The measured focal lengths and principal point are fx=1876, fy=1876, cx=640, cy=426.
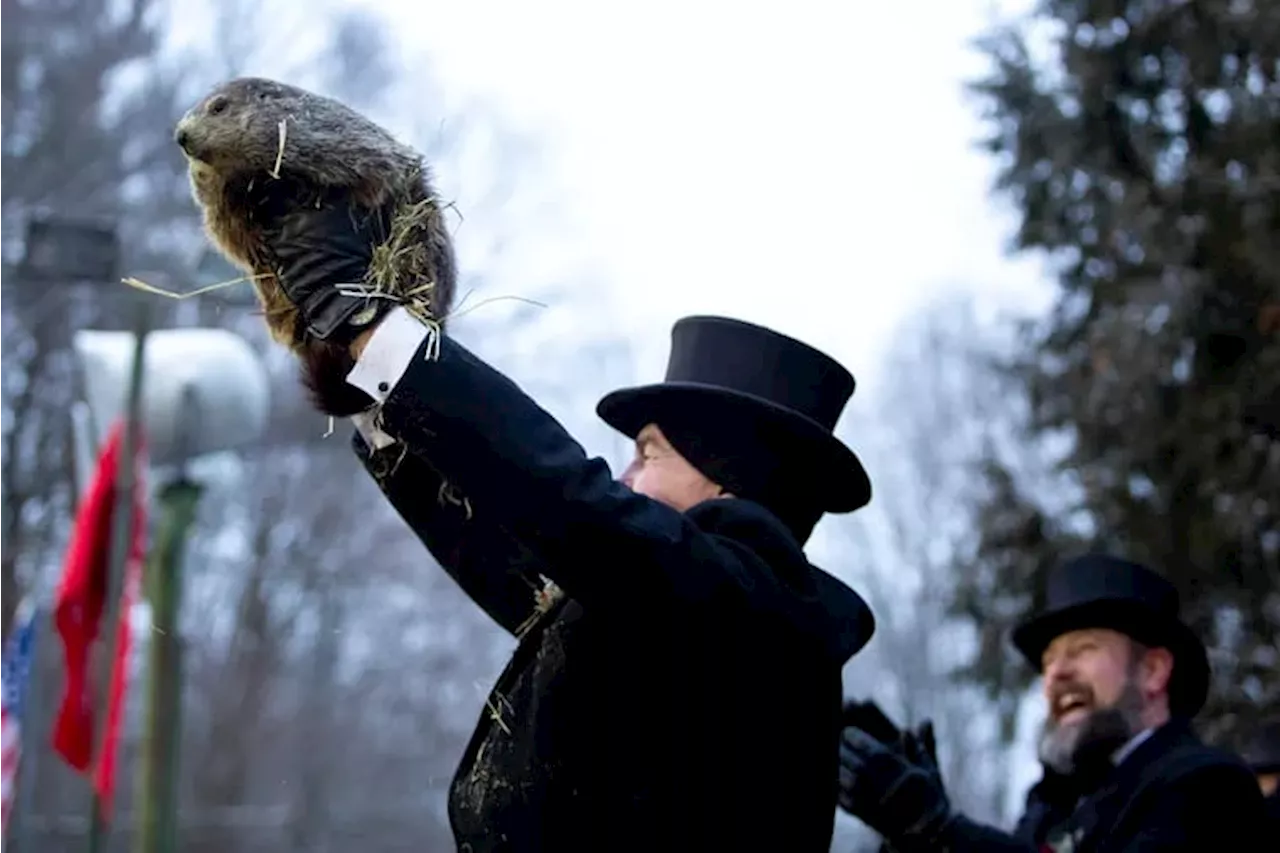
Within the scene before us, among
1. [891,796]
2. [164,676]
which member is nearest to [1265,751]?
[891,796]

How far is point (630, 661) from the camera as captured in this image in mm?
2717

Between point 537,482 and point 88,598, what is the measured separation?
25.4 feet

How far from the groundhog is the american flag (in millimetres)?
6066

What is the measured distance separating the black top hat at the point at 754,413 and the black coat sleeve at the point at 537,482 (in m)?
0.47

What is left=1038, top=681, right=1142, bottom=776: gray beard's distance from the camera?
5.38m

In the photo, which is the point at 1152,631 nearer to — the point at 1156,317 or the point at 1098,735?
A: the point at 1098,735

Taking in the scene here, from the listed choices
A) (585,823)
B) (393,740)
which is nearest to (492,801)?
(585,823)

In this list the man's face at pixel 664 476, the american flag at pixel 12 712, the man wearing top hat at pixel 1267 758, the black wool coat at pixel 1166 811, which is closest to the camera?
the man's face at pixel 664 476

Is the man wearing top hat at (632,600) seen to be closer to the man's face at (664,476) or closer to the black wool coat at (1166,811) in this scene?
the man's face at (664,476)

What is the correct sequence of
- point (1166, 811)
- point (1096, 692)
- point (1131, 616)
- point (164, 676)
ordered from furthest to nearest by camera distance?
point (164, 676)
point (1131, 616)
point (1096, 692)
point (1166, 811)

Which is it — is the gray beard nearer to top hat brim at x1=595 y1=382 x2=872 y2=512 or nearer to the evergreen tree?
top hat brim at x1=595 y1=382 x2=872 y2=512

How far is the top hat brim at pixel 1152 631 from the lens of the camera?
18.4ft

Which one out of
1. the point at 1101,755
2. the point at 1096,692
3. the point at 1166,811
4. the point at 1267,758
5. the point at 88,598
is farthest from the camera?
the point at 88,598

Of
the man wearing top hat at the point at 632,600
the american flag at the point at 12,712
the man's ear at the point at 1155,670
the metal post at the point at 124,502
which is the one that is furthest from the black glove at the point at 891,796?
the metal post at the point at 124,502
